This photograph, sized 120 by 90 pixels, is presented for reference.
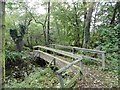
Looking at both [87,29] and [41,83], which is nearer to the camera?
[41,83]

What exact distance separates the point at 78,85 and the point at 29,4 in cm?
1313

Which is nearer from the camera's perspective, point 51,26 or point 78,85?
point 78,85

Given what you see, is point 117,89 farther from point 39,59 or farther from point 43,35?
point 43,35

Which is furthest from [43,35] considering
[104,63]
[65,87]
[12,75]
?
[65,87]

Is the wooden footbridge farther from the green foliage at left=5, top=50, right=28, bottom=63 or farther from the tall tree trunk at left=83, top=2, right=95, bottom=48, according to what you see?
the tall tree trunk at left=83, top=2, right=95, bottom=48

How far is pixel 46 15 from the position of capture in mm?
17031

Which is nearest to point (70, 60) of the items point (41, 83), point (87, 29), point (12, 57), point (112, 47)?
point (112, 47)

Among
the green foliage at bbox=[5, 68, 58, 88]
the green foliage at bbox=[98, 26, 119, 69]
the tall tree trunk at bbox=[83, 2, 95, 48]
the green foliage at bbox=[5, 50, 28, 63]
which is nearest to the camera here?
the green foliage at bbox=[5, 68, 58, 88]

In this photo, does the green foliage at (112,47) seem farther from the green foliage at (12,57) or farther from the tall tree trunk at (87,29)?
the green foliage at (12,57)

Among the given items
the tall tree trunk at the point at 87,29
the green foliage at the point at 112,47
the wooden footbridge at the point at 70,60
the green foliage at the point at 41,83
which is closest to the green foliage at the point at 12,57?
the wooden footbridge at the point at 70,60

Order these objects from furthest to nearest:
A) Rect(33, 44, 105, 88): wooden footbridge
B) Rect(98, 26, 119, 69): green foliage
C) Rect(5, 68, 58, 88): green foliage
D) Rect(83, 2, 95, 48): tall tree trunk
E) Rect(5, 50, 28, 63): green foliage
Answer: Rect(83, 2, 95, 48): tall tree trunk → Rect(5, 50, 28, 63): green foliage → Rect(98, 26, 119, 69): green foliage → Rect(5, 68, 58, 88): green foliage → Rect(33, 44, 105, 88): wooden footbridge

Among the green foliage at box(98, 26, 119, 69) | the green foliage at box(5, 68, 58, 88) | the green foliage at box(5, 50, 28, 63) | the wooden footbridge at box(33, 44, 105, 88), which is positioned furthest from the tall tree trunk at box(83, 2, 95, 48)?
the green foliage at box(5, 68, 58, 88)

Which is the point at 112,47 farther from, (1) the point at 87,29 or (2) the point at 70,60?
(1) the point at 87,29

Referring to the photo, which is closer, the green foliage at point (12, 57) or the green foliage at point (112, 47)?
the green foliage at point (112, 47)
